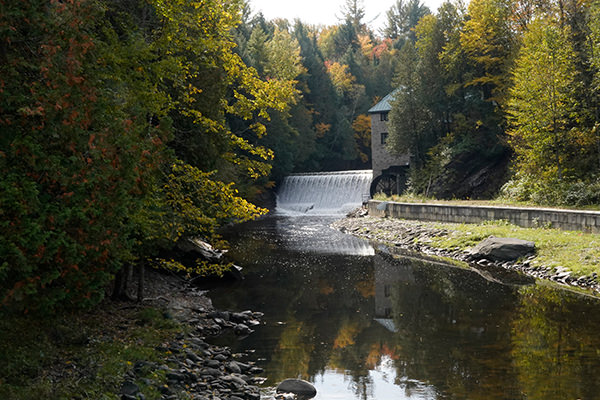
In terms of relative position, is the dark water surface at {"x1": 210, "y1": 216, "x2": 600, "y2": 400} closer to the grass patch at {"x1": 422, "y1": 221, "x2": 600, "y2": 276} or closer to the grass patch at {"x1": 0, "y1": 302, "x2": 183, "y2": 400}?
the grass patch at {"x1": 422, "y1": 221, "x2": 600, "y2": 276}

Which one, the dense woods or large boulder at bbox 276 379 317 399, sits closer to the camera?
the dense woods

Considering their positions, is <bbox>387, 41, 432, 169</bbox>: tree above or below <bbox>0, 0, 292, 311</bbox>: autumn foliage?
above

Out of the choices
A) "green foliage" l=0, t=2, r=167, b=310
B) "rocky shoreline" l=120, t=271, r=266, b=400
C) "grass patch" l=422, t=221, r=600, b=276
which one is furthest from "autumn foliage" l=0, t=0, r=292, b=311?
"grass patch" l=422, t=221, r=600, b=276

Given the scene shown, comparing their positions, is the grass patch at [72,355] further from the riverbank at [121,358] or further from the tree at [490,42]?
the tree at [490,42]

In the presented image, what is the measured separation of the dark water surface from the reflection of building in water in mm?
28

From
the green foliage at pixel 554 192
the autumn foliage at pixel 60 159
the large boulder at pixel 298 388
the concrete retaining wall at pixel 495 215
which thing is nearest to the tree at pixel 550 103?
the green foliage at pixel 554 192

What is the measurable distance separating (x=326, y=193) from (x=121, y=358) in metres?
38.5

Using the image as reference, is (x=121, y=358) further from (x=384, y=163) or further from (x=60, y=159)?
(x=384, y=163)

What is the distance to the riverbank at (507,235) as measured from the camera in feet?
48.4

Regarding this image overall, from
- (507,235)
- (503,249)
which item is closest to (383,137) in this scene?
(507,235)

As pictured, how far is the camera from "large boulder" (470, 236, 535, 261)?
17.4 m

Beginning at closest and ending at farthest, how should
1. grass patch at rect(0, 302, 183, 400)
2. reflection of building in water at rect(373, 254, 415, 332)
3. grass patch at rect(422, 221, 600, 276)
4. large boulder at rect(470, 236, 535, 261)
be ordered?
1. grass patch at rect(0, 302, 183, 400)
2. reflection of building in water at rect(373, 254, 415, 332)
3. grass patch at rect(422, 221, 600, 276)
4. large boulder at rect(470, 236, 535, 261)

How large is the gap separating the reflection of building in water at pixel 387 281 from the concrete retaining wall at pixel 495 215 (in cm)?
487

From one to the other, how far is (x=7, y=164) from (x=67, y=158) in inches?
23.4
